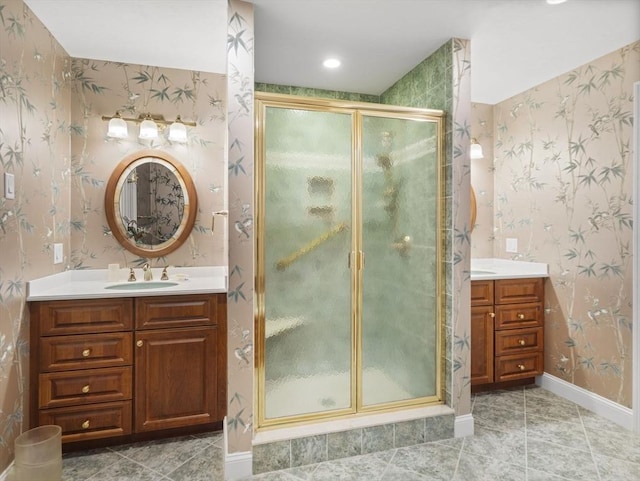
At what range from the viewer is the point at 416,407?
2398 mm

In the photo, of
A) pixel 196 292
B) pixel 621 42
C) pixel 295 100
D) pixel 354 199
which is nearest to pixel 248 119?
pixel 295 100

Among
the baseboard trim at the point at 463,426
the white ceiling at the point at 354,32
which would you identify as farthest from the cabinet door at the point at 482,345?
the white ceiling at the point at 354,32

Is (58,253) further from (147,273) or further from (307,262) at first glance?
(307,262)

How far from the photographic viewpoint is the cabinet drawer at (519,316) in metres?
2.96

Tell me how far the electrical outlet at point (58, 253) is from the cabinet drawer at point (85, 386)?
29.3 inches

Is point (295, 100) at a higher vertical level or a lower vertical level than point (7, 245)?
higher

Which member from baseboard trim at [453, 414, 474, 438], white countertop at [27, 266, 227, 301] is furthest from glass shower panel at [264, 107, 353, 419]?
baseboard trim at [453, 414, 474, 438]

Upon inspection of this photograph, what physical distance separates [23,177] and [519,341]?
359cm

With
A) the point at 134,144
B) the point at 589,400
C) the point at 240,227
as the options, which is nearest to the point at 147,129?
the point at 134,144

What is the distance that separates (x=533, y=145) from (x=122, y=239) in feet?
11.3

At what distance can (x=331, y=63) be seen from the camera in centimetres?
278

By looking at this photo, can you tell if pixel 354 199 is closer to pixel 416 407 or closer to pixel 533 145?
pixel 416 407

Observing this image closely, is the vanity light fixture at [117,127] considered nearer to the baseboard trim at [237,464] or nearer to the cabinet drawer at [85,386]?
the cabinet drawer at [85,386]

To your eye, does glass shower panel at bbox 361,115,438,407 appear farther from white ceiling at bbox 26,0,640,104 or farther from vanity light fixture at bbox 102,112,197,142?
vanity light fixture at bbox 102,112,197,142
